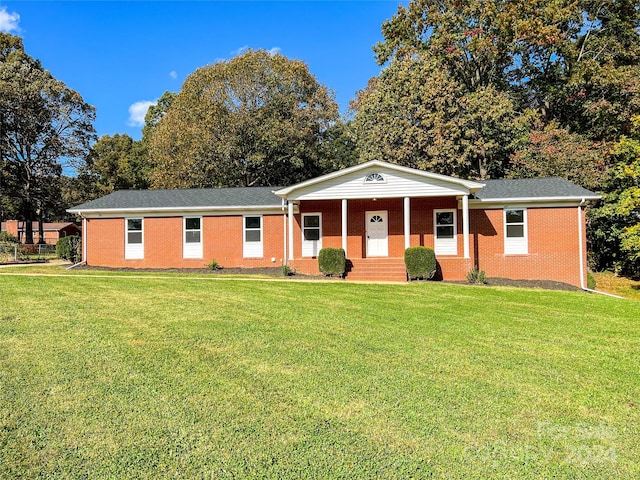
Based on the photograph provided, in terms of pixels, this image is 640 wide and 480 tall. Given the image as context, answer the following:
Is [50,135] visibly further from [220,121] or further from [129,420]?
[129,420]

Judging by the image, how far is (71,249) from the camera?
20672mm

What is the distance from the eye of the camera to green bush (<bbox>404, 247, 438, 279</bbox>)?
588 inches

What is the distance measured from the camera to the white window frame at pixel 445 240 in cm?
1684

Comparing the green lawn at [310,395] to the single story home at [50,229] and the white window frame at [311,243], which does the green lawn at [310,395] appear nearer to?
the white window frame at [311,243]

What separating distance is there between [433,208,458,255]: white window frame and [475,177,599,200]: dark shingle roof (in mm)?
1309

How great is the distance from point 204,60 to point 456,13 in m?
17.2

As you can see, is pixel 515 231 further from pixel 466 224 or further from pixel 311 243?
pixel 311 243

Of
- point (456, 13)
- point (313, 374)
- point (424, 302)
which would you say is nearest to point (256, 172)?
point (456, 13)

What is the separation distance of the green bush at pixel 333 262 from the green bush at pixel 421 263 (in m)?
2.48

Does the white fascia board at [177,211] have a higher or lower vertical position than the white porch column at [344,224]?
higher

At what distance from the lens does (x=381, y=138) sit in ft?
81.9

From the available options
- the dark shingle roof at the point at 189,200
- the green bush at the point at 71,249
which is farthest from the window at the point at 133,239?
the green bush at the point at 71,249

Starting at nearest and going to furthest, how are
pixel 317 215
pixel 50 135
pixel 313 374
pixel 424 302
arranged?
pixel 313 374 < pixel 424 302 < pixel 317 215 < pixel 50 135

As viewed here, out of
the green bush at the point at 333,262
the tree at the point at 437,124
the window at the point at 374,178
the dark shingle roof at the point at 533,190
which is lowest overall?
the green bush at the point at 333,262
